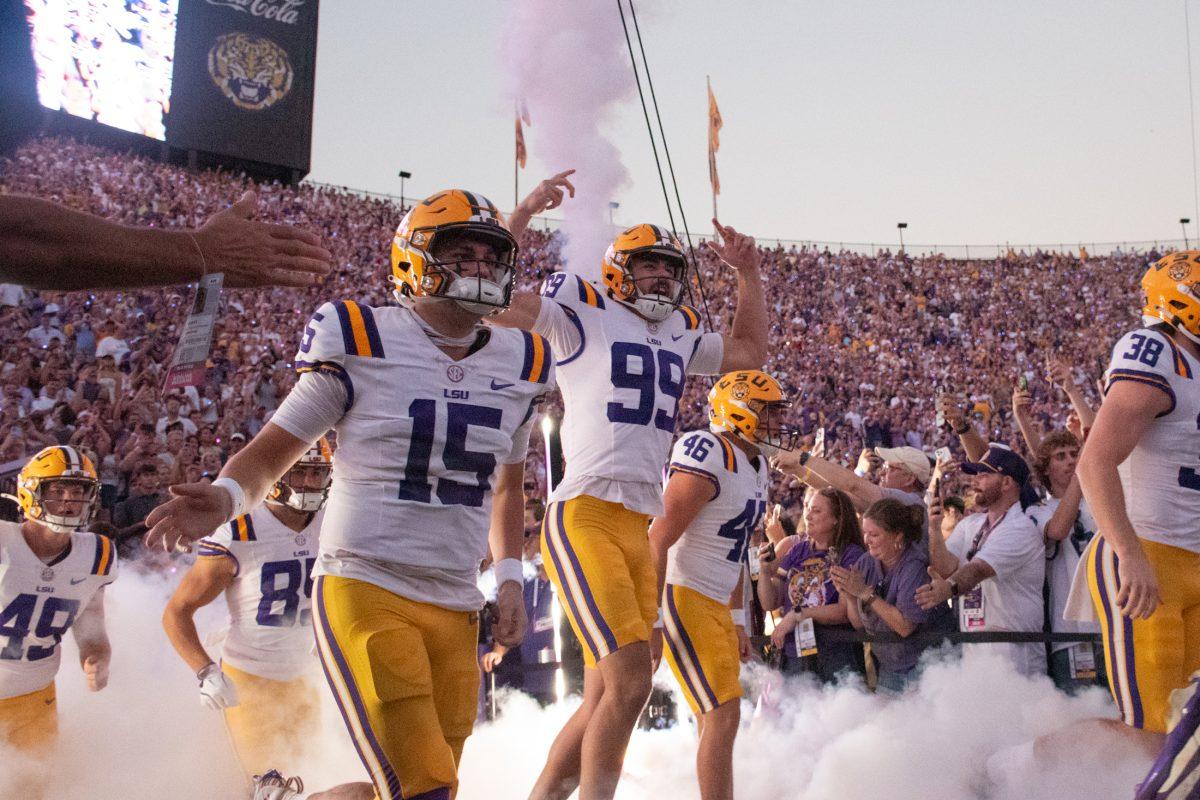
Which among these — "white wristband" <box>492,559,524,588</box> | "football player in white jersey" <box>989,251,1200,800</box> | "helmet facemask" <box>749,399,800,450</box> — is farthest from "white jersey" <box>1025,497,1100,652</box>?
"white wristband" <box>492,559,524,588</box>

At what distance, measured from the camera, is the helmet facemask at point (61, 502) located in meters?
5.99

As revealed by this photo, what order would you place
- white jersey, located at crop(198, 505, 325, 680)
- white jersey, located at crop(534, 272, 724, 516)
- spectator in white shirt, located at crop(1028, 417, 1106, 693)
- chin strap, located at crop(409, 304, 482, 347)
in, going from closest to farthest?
chin strap, located at crop(409, 304, 482, 347), white jersey, located at crop(534, 272, 724, 516), white jersey, located at crop(198, 505, 325, 680), spectator in white shirt, located at crop(1028, 417, 1106, 693)

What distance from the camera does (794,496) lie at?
1460 cm

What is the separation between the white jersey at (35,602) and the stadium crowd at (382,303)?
139 centimetres

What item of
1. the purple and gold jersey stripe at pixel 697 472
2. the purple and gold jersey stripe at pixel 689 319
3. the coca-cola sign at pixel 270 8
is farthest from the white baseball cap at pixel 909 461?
the coca-cola sign at pixel 270 8

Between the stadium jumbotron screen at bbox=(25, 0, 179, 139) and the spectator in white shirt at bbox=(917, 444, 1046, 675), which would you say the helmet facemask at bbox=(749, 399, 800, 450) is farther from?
the stadium jumbotron screen at bbox=(25, 0, 179, 139)

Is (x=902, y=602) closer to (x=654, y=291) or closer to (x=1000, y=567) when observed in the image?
(x=1000, y=567)

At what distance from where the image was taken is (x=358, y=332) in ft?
11.3

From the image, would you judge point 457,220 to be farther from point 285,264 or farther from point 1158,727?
point 1158,727

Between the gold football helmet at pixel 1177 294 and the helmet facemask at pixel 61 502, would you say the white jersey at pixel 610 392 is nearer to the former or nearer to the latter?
the gold football helmet at pixel 1177 294

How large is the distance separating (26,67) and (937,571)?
5033 mm

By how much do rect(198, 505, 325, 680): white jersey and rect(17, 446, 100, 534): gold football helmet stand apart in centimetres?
113

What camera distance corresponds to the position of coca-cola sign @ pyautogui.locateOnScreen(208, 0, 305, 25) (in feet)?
95.3

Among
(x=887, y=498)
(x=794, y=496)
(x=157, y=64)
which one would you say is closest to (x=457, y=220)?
(x=887, y=498)
